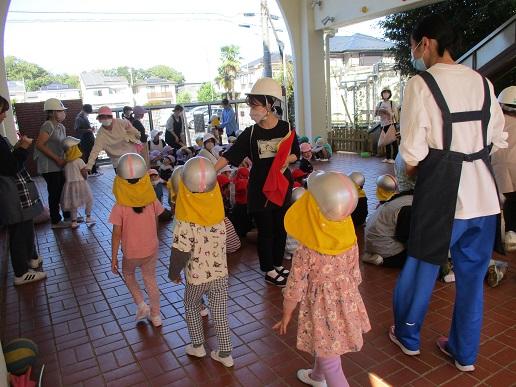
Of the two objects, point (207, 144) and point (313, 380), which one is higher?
point (207, 144)

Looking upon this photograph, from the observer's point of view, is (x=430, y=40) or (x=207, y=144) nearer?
(x=430, y=40)

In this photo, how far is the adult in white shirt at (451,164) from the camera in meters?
2.38

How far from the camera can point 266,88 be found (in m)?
3.60

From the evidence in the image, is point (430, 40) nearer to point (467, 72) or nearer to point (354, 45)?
point (467, 72)

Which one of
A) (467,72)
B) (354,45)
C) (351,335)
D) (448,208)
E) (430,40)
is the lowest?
(351,335)

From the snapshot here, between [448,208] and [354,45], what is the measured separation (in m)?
25.0

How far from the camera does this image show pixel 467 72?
2416 mm

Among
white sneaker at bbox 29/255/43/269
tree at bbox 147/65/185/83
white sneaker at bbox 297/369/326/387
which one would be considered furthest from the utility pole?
tree at bbox 147/65/185/83

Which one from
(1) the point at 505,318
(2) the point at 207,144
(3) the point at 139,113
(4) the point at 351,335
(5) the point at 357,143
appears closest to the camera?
(4) the point at 351,335

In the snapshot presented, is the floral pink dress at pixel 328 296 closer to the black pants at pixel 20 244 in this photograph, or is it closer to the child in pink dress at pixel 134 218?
the child in pink dress at pixel 134 218

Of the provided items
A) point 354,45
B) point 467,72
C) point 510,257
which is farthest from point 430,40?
point 354,45

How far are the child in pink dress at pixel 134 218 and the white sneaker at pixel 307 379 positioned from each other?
1.35 meters

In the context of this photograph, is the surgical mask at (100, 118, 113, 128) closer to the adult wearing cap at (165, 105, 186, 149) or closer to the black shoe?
the black shoe

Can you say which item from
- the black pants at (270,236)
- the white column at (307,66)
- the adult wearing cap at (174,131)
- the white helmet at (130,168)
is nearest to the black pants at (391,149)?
the white column at (307,66)
